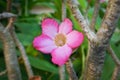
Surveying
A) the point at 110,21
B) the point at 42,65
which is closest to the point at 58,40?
the point at 110,21

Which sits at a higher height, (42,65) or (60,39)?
(60,39)

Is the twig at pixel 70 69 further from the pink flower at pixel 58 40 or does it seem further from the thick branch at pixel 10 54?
the thick branch at pixel 10 54

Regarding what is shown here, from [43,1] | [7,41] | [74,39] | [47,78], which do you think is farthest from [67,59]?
[43,1]

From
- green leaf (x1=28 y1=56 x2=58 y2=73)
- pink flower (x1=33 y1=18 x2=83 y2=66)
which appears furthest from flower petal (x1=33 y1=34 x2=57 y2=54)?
green leaf (x1=28 y1=56 x2=58 y2=73)

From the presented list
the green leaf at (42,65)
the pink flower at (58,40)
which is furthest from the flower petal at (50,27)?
the green leaf at (42,65)

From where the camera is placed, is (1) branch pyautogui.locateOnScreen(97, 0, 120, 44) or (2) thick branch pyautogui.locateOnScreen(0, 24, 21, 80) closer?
(1) branch pyautogui.locateOnScreen(97, 0, 120, 44)

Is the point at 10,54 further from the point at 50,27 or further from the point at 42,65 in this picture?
the point at 42,65

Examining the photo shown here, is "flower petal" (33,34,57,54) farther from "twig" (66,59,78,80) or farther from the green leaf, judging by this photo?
the green leaf
